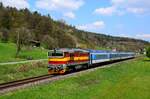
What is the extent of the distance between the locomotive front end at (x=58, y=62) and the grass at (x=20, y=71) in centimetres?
349

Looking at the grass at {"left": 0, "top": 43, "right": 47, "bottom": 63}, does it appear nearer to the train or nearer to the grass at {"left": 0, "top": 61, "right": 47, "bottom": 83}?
the grass at {"left": 0, "top": 61, "right": 47, "bottom": 83}

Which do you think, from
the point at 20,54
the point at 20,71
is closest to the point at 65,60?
the point at 20,71

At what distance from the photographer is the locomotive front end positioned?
43594mm

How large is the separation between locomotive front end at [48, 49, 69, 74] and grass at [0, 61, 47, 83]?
3489 mm

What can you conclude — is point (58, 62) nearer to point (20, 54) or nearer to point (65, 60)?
point (65, 60)

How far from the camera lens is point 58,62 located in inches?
1726

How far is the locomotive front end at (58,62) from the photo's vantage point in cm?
4359

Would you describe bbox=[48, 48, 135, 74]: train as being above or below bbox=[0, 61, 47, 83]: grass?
above

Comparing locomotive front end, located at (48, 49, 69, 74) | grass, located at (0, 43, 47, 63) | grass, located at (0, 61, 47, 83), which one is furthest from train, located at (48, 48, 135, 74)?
grass, located at (0, 43, 47, 63)

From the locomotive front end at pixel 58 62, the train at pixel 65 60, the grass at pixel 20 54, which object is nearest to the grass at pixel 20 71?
the locomotive front end at pixel 58 62

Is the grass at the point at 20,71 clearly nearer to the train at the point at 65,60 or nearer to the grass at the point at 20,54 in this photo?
the train at the point at 65,60

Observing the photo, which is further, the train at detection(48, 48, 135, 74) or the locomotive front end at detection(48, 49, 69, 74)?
the train at detection(48, 48, 135, 74)

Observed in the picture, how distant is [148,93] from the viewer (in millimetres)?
27594

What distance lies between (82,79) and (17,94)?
13.5 m
